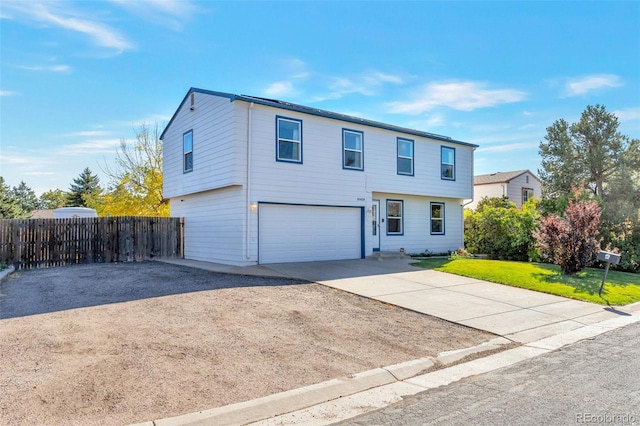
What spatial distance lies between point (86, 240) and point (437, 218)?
1576cm

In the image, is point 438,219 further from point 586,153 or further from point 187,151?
point 187,151

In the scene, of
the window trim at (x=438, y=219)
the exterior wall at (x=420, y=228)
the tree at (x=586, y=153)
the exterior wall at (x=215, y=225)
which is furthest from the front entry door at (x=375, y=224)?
the tree at (x=586, y=153)

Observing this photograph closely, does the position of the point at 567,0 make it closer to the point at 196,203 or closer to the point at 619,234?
the point at 619,234

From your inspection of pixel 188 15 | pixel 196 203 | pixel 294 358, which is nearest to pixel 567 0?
pixel 188 15

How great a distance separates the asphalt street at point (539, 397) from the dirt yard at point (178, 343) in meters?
1.07

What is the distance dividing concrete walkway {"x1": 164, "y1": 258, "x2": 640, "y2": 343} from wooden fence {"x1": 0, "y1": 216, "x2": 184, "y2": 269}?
535cm

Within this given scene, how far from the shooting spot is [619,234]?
16.2 m

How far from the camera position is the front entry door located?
17.6m

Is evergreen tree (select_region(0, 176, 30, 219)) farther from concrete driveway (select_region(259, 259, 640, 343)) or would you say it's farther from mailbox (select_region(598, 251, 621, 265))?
Answer: mailbox (select_region(598, 251, 621, 265))

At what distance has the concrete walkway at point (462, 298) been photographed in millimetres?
7752

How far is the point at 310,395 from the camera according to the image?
442cm

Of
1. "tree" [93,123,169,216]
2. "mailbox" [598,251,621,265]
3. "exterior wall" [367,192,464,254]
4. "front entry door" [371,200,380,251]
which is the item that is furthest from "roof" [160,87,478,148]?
"tree" [93,123,169,216]

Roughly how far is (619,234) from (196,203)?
1736 centimetres

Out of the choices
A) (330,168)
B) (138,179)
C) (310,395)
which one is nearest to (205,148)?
(330,168)
